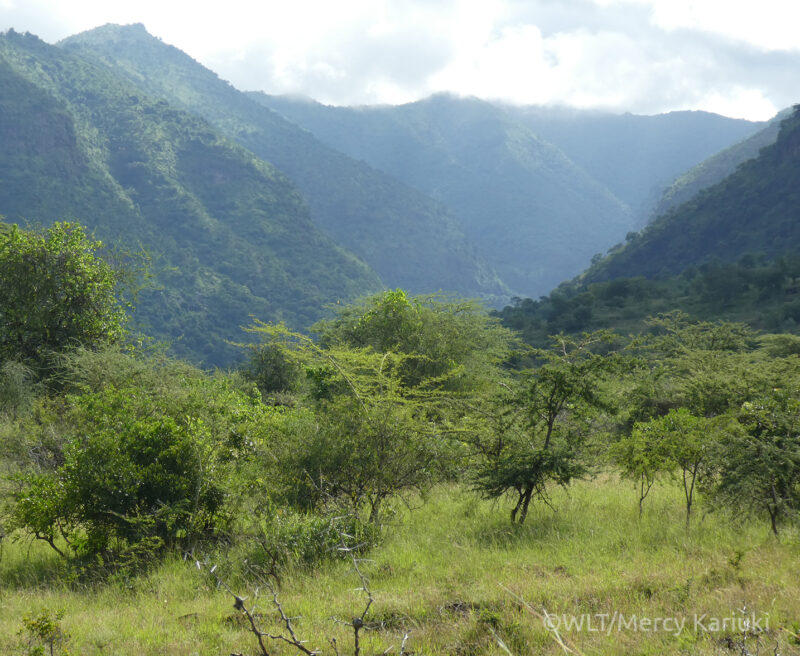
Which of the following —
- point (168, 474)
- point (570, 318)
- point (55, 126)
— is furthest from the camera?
point (55, 126)

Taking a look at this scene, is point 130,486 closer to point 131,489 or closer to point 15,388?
point 131,489

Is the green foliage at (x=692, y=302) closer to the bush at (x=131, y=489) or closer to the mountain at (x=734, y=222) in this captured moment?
the mountain at (x=734, y=222)

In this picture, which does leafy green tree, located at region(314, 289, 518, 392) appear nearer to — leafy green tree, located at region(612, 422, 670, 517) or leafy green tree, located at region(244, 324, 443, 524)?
leafy green tree, located at region(244, 324, 443, 524)

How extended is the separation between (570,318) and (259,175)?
132 meters

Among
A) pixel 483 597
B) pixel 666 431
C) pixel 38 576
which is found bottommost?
pixel 38 576

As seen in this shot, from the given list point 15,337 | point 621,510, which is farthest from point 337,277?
point 621,510

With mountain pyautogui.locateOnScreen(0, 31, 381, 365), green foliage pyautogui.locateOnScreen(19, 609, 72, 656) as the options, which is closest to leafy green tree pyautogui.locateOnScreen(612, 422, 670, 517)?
green foliage pyautogui.locateOnScreen(19, 609, 72, 656)

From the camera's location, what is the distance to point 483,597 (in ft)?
20.5

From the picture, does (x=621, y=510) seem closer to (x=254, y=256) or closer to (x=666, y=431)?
(x=666, y=431)

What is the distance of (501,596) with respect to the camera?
20.5 feet

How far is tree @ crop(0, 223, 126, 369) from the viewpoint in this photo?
20984mm

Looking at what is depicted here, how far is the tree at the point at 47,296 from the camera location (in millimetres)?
20984

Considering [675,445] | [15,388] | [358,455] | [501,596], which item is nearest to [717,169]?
[15,388]

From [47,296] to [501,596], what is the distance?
20.6m
